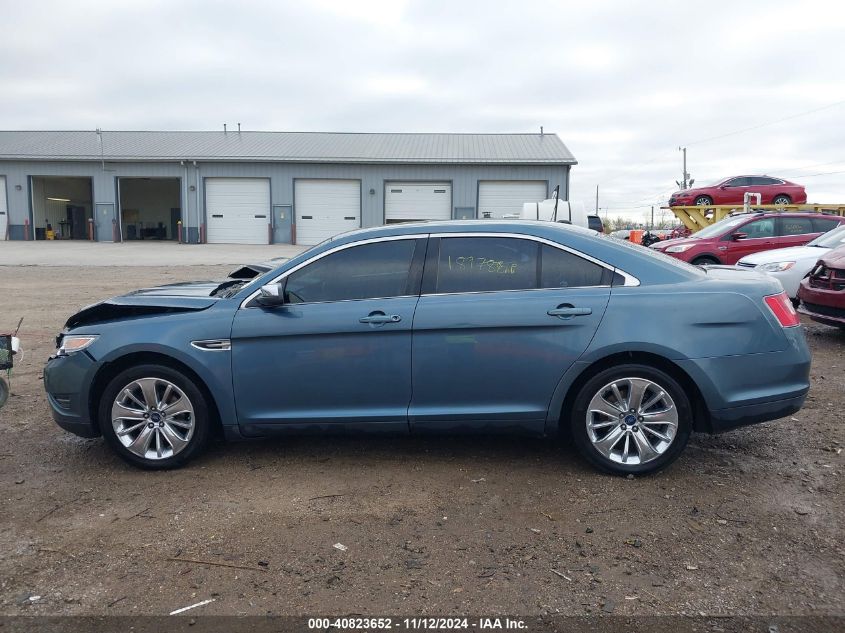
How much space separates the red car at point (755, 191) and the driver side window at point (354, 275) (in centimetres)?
1944

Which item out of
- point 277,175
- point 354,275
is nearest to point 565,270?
point 354,275

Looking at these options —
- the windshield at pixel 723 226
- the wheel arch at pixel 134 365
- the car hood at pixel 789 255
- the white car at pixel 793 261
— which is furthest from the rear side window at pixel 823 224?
the wheel arch at pixel 134 365

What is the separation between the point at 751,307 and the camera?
4.27 meters

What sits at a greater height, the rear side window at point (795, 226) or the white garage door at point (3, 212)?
the white garage door at point (3, 212)

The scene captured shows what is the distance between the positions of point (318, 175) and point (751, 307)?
32.0m

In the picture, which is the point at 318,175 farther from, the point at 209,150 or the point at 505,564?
the point at 505,564

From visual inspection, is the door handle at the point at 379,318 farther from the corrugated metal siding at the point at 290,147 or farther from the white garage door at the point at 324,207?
the white garage door at the point at 324,207

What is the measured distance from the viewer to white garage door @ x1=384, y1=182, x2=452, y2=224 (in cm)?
3419

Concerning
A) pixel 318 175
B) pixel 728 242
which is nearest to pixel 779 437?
pixel 728 242

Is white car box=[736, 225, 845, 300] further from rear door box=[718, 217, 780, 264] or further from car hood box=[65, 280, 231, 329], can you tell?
car hood box=[65, 280, 231, 329]

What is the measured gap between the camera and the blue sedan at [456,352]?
4238 mm

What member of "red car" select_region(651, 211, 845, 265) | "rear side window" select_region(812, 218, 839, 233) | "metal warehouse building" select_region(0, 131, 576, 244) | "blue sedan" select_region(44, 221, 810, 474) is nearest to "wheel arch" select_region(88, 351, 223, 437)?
"blue sedan" select_region(44, 221, 810, 474)

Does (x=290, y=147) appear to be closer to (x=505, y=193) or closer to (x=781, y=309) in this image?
(x=505, y=193)

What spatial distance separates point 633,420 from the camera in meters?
4.27
